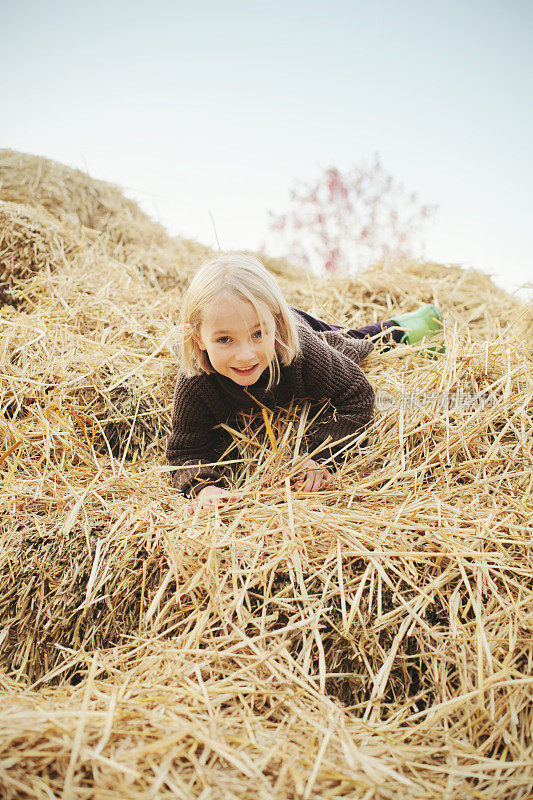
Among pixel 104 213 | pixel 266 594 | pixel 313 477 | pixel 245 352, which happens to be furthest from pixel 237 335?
pixel 104 213

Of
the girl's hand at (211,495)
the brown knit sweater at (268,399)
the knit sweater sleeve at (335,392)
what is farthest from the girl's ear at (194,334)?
the girl's hand at (211,495)

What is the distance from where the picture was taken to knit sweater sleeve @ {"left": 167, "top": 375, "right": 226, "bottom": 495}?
6.60ft

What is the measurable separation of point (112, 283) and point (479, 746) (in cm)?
286

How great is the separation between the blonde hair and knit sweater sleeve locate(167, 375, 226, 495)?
0.24 feet

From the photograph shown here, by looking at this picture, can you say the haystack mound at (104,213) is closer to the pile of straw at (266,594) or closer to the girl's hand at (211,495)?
the pile of straw at (266,594)

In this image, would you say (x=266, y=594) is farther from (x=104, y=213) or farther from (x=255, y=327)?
(x=104, y=213)

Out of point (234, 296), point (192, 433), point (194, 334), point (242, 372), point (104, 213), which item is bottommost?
point (192, 433)

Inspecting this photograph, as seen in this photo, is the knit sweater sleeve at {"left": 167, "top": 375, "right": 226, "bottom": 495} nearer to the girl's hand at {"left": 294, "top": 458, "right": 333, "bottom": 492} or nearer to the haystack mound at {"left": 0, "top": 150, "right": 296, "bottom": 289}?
the girl's hand at {"left": 294, "top": 458, "right": 333, "bottom": 492}

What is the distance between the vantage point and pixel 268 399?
2.12m

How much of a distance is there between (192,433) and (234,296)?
24.4 inches

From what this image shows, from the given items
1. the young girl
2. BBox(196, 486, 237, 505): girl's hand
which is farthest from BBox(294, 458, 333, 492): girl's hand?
BBox(196, 486, 237, 505): girl's hand

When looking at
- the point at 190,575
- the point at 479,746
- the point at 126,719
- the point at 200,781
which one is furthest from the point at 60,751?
the point at 479,746

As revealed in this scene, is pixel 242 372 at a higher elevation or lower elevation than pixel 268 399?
higher

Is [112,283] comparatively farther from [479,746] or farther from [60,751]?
[479,746]
